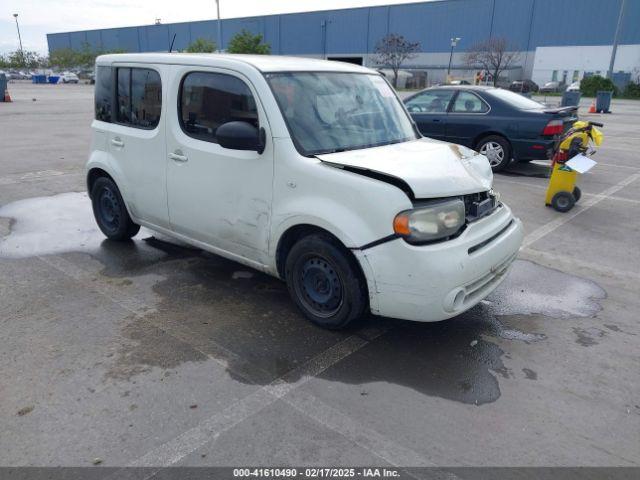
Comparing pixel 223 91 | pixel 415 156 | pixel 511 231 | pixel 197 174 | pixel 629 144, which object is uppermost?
pixel 223 91

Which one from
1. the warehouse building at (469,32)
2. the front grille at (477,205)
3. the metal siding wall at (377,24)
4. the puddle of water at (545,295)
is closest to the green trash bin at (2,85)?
the warehouse building at (469,32)

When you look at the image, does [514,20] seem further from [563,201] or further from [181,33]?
[563,201]

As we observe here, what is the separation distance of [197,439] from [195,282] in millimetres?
2158

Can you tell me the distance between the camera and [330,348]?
3.60 meters

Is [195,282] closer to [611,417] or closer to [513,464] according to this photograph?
[513,464]

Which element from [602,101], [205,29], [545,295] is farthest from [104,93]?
[205,29]

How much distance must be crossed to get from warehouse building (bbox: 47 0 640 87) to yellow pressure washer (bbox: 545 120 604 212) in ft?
161

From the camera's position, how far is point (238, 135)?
365 cm

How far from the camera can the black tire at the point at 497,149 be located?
9.79 metres

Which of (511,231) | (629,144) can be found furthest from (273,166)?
(629,144)

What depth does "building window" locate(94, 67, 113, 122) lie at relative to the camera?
511cm

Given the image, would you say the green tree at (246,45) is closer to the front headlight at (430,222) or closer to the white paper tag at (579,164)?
the white paper tag at (579,164)

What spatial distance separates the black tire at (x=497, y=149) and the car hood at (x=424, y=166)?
6.05 meters

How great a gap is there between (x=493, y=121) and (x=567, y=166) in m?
2.81
